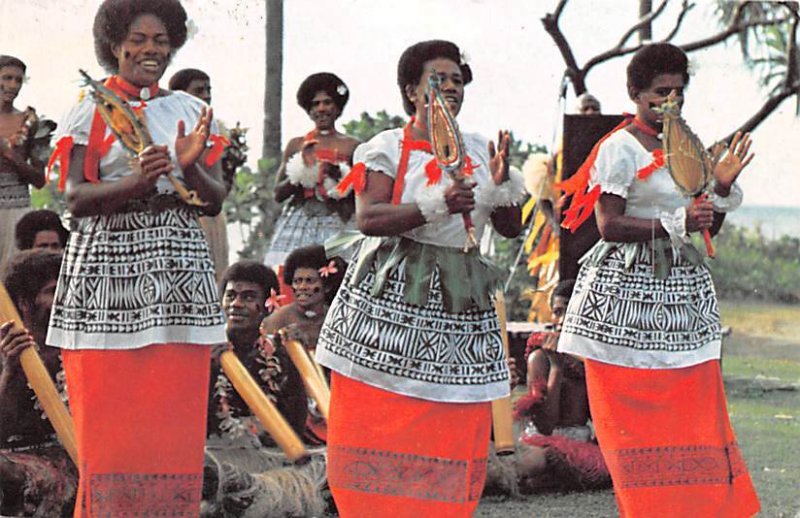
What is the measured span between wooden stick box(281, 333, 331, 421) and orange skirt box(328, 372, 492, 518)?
1.58 metres

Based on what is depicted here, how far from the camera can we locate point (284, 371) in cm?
688

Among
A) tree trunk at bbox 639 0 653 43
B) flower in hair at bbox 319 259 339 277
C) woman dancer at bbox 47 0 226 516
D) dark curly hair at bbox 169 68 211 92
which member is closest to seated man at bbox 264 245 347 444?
flower in hair at bbox 319 259 339 277

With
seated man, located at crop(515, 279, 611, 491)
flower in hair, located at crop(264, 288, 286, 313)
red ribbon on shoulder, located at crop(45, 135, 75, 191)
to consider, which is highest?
red ribbon on shoulder, located at crop(45, 135, 75, 191)

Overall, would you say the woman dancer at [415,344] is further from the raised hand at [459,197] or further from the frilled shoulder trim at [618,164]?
the frilled shoulder trim at [618,164]

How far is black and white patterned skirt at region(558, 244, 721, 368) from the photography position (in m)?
5.73

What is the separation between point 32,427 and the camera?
6.15m

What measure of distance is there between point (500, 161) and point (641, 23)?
2188mm

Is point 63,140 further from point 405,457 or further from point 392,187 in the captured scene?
point 405,457

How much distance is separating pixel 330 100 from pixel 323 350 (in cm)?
252

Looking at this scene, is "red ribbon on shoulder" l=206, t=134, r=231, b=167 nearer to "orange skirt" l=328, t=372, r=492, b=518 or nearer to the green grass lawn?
"orange skirt" l=328, t=372, r=492, b=518

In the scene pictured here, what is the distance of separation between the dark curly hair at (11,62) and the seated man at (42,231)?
0.61 metres

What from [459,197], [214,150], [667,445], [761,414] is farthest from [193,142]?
[761,414]

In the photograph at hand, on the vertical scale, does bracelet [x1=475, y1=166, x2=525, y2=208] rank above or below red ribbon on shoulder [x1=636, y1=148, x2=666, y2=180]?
below

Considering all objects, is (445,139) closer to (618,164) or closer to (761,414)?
(618,164)
